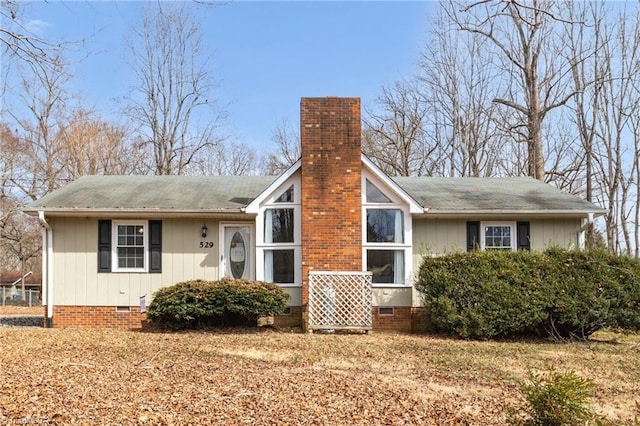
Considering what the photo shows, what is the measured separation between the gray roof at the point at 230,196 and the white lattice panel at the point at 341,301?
7.84 feet

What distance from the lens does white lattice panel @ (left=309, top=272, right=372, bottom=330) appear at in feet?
35.8

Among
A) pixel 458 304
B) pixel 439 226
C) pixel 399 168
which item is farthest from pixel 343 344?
pixel 399 168

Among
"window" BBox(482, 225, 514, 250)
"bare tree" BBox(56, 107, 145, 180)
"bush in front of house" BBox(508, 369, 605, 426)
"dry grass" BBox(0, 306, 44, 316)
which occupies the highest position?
"bare tree" BBox(56, 107, 145, 180)

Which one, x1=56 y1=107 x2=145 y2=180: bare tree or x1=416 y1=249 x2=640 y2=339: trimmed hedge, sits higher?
x1=56 y1=107 x2=145 y2=180: bare tree

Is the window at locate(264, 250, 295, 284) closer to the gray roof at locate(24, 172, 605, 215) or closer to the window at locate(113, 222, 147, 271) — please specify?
the gray roof at locate(24, 172, 605, 215)

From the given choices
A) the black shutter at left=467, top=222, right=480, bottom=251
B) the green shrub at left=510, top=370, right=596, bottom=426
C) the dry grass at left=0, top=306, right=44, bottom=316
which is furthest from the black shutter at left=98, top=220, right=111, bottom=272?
the green shrub at left=510, top=370, right=596, bottom=426

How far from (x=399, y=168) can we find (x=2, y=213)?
1972cm

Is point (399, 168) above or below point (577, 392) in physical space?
above

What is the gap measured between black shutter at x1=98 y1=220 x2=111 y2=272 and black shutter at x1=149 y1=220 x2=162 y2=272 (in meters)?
0.95

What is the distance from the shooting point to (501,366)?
25.0 feet

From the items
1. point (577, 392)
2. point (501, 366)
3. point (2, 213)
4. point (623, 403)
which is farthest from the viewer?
point (2, 213)

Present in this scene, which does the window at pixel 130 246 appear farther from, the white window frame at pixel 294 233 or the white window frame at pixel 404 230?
the white window frame at pixel 404 230

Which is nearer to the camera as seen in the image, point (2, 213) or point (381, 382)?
point (381, 382)

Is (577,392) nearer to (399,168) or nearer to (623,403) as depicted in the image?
(623,403)
